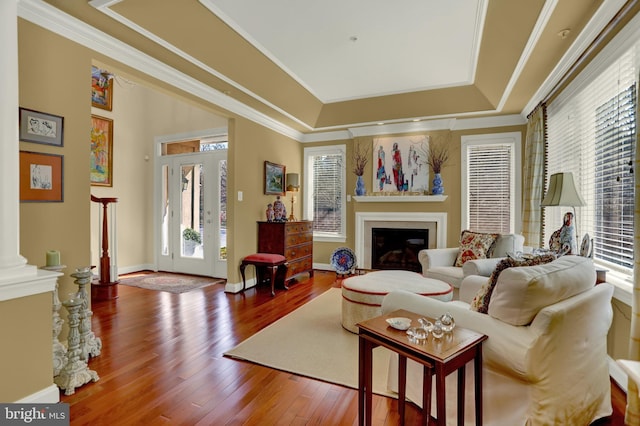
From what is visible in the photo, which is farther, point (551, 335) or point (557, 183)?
point (557, 183)

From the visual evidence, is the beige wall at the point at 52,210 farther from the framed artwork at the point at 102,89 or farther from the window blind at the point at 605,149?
the framed artwork at the point at 102,89

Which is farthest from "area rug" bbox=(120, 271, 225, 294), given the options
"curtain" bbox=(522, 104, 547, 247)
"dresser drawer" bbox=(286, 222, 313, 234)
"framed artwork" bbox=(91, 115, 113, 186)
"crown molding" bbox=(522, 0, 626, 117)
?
"crown molding" bbox=(522, 0, 626, 117)

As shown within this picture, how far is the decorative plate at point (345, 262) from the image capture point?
5.39 metres

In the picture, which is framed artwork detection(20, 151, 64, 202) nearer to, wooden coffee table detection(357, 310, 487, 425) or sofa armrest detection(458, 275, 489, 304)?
wooden coffee table detection(357, 310, 487, 425)

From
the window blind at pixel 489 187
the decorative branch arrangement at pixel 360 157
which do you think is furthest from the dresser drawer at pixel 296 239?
the window blind at pixel 489 187

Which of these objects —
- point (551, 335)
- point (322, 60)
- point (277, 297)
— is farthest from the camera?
point (277, 297)

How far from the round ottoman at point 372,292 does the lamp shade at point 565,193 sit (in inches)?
45.2

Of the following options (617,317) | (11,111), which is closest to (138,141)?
(11,111)

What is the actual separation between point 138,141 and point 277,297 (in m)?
4.00

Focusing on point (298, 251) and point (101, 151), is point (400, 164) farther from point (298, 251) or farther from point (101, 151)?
point (101, 151)

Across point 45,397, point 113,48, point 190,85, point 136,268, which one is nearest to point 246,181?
point 190,85

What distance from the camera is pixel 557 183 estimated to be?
267cm

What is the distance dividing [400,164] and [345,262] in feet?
6.19

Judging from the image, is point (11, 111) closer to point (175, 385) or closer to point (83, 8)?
point (83, 8)
